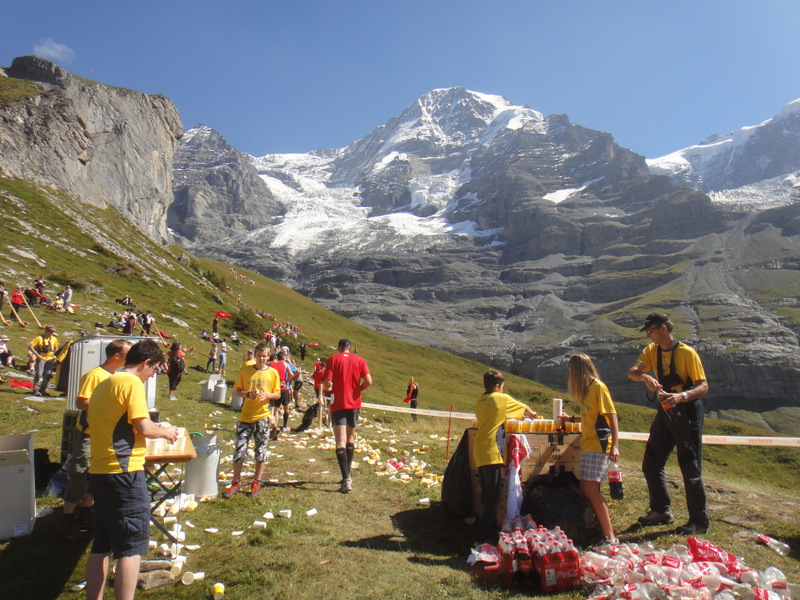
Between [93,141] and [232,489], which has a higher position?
[93,141]

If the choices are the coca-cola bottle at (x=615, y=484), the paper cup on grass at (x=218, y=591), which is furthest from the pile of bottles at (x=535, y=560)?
the paper cup on grass at (x=218, y=591)

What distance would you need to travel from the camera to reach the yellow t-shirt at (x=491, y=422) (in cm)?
711

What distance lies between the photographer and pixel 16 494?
6.44 meters

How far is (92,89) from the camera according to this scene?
92.8 metres

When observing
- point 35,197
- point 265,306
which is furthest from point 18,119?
point 265,306

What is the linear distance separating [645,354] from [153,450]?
745cm

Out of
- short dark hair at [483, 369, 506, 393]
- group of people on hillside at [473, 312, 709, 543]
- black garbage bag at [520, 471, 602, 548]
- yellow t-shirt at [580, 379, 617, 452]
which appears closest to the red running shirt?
short dark hair at [483, 369, 506, 393]

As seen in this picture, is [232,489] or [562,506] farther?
[232,489]

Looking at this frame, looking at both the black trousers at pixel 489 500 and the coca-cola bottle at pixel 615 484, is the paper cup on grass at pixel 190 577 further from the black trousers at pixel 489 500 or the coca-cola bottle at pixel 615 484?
the coca-cola bottle at pixel 615 484

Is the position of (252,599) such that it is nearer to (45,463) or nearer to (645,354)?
(45,463)

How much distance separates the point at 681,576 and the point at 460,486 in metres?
3.61

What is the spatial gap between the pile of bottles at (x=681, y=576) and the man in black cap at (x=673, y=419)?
1259 millimetres

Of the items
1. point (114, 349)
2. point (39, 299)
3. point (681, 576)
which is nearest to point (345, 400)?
point (114, 349)

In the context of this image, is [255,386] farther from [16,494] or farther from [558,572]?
[558,572]
